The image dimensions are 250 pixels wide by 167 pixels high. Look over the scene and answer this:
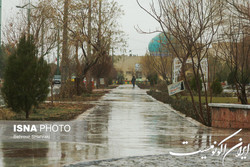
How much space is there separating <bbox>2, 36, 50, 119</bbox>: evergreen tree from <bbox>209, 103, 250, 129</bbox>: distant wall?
526cm

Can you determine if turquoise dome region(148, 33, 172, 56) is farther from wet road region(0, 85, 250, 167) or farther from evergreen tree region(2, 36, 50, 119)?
evergreen tree region(2, 36, 50, 119)

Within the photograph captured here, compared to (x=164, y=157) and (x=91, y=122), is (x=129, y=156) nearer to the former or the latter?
(x=164, y=157)

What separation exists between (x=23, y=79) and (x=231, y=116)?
617 cm

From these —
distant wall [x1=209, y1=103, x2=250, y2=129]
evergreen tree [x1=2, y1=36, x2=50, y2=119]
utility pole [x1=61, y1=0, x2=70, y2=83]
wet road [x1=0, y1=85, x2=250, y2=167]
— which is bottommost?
wet road [x1=0, y1=85, x2=250, y2=167]

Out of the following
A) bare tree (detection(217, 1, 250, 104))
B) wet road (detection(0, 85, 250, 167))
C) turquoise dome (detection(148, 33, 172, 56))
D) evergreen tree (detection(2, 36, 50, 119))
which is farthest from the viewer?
turquoise dome (detection(148, 33, 172, 56))

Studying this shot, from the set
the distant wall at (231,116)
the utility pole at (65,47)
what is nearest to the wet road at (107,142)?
the distant wall at (231,116)

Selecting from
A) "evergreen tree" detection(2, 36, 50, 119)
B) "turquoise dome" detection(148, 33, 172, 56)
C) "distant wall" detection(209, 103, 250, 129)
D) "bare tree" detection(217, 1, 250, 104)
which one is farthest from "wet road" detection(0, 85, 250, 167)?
"turquoise dome" detection(148, 33, 172, 56)

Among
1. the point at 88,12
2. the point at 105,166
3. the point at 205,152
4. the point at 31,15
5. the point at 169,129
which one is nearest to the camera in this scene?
the point at 105,166

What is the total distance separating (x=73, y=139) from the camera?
34.4ft

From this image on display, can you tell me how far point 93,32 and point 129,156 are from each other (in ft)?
83.8

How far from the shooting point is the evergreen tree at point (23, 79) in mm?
14594

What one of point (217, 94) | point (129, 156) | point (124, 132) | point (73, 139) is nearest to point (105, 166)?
point (129, 156)

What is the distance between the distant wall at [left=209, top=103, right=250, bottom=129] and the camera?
1316 cm

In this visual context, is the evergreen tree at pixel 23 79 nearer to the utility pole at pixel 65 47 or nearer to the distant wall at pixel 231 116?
the distant wall at pixel 231 116
